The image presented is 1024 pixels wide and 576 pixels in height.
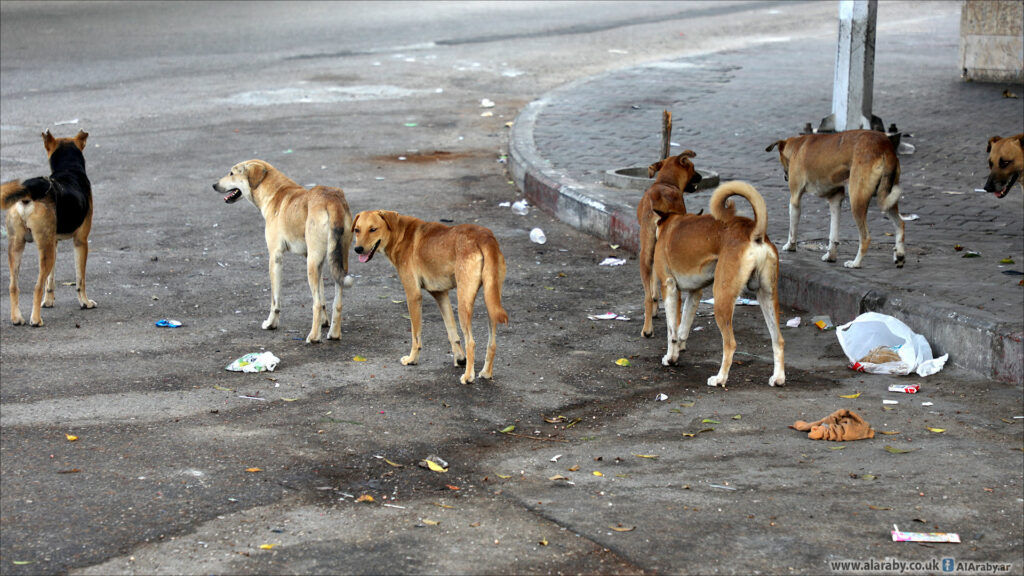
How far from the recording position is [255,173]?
858 cm

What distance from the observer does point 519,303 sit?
29.6ft

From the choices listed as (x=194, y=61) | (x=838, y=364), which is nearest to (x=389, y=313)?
(x=838, y=364)

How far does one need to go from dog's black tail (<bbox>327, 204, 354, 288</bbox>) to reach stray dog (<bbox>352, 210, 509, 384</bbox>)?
1.57ft

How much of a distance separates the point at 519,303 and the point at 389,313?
1.01 m

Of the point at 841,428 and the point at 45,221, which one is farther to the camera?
the point at 45,221

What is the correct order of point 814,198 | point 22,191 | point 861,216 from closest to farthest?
point 22,191
point 861,216
point 814,198

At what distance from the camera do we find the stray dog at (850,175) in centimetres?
869

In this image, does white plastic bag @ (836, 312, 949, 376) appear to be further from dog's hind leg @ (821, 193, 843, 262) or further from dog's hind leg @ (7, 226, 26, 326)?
dog's hind leg @ (7, 226, 26, 326)

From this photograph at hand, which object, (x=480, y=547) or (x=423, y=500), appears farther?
(x=423, y=500)

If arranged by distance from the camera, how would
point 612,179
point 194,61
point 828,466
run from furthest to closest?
1. point 194,61
2. point 612,179
3. point 828,466

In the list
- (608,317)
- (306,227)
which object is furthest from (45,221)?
(608,317)

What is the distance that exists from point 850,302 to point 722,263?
1706mm

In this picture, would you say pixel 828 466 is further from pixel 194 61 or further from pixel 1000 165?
pixel 194 61

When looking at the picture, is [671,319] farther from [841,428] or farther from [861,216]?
[861,216]
